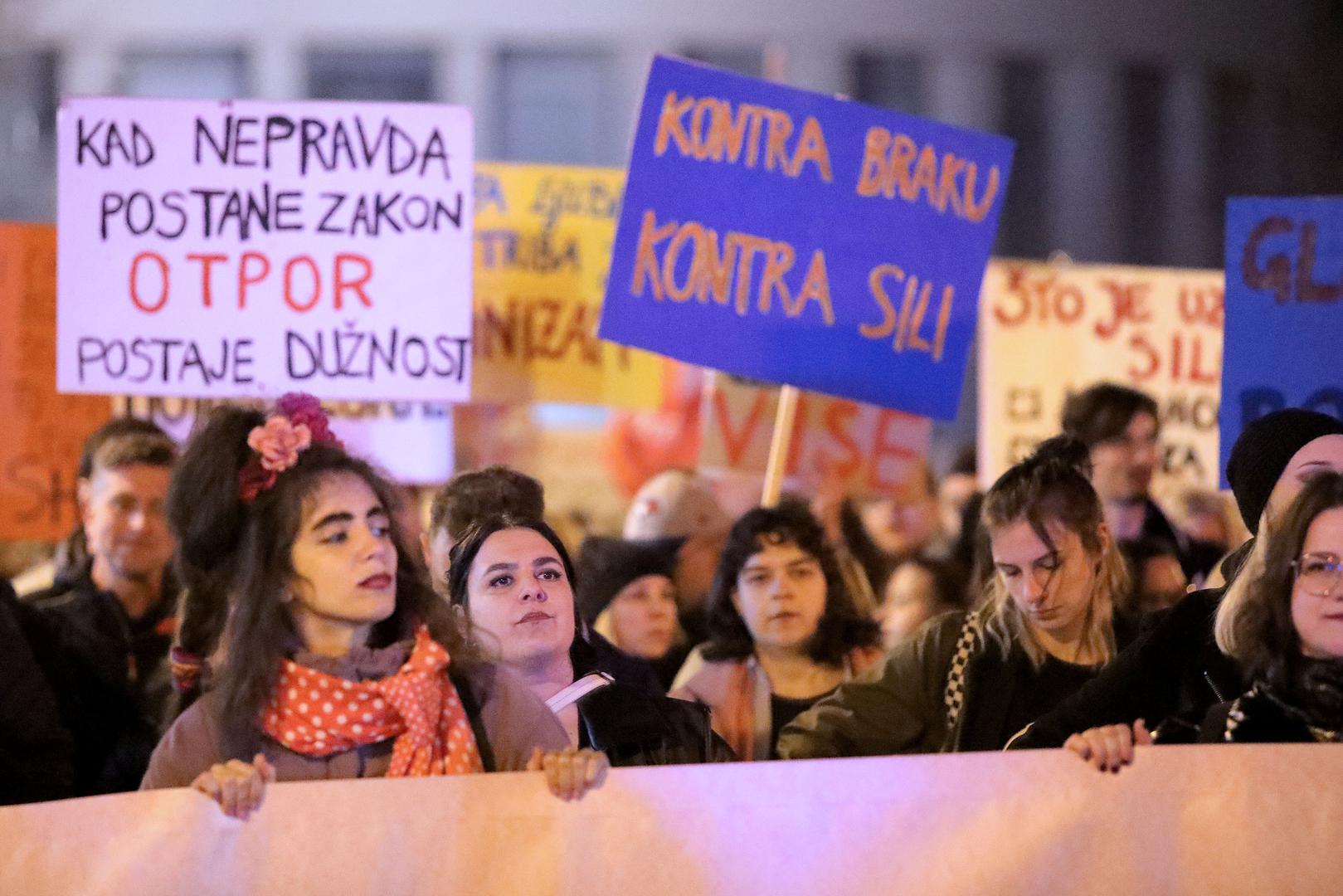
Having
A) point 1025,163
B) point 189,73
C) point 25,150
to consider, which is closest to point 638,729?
point 25,150

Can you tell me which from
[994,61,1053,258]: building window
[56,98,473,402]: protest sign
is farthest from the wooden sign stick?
[994,61,1053,258]: building window

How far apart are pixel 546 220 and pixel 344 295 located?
197 cm

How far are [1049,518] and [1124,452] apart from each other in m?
1.82

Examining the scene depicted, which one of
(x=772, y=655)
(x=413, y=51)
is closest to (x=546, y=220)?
(x=772, y=655)

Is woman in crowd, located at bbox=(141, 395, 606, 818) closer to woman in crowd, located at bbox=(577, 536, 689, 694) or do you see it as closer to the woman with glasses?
the woman with glasses

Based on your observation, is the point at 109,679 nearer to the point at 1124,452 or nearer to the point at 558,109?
the point at 1124,452

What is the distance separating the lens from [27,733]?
3.53m

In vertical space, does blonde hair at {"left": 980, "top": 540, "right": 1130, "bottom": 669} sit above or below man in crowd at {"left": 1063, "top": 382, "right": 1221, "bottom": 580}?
below

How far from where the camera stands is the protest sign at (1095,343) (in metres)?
6.82

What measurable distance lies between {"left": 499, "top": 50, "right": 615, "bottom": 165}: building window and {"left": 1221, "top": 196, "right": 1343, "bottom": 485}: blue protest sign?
658 inches

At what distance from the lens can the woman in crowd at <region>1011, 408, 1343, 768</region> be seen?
10.5ft

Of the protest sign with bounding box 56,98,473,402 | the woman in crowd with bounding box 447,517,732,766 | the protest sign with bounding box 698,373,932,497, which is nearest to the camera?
the woman in crowd with bounding box 447,517,732,766

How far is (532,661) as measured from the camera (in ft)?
10.5

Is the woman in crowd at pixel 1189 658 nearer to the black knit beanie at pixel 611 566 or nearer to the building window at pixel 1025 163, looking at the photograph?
the black knit beanie at pixel 611 566
